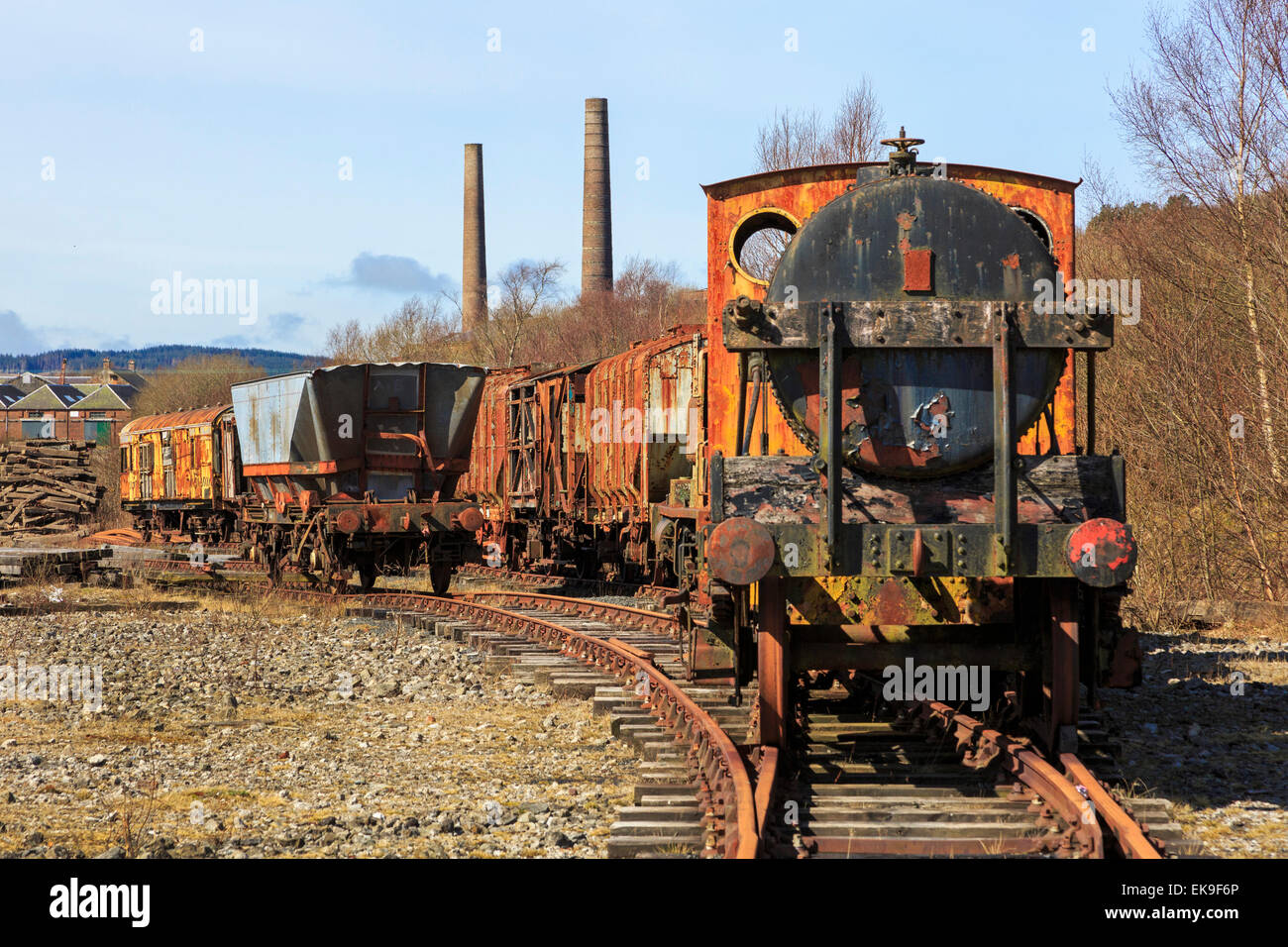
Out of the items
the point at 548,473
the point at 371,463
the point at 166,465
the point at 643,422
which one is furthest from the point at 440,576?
the point at 166,465

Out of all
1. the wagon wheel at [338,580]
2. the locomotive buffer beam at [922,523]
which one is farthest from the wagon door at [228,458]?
the locomotive buffer beam at [922,523]

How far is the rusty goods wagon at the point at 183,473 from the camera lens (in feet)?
83.6

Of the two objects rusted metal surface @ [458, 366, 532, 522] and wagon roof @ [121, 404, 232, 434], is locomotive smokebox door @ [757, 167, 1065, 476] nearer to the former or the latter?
rusted metal surface @ [458, 366, 532, 522]

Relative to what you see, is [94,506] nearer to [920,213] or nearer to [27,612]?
[27,612]

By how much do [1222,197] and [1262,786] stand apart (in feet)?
35.8

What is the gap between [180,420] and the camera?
2823cm

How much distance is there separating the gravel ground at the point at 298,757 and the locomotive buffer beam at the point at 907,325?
255 cm

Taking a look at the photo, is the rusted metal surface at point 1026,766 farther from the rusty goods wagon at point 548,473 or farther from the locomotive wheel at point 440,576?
the rusty goods wagon at point 548,473

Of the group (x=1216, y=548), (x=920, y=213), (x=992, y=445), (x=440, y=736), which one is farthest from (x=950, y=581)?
(x=1216, y=548)

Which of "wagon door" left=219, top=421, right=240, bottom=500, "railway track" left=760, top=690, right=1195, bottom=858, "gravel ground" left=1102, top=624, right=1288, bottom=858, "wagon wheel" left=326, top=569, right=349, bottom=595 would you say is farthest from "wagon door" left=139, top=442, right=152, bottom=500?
"railway track" left=760, top=690, right=1195, bottom=858

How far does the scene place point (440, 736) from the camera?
28.3 ft

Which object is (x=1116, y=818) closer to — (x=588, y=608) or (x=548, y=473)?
(x=588, y=608)

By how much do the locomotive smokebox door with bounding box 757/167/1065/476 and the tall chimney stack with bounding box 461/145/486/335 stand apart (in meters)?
51.9

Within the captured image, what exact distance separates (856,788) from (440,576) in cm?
1244
